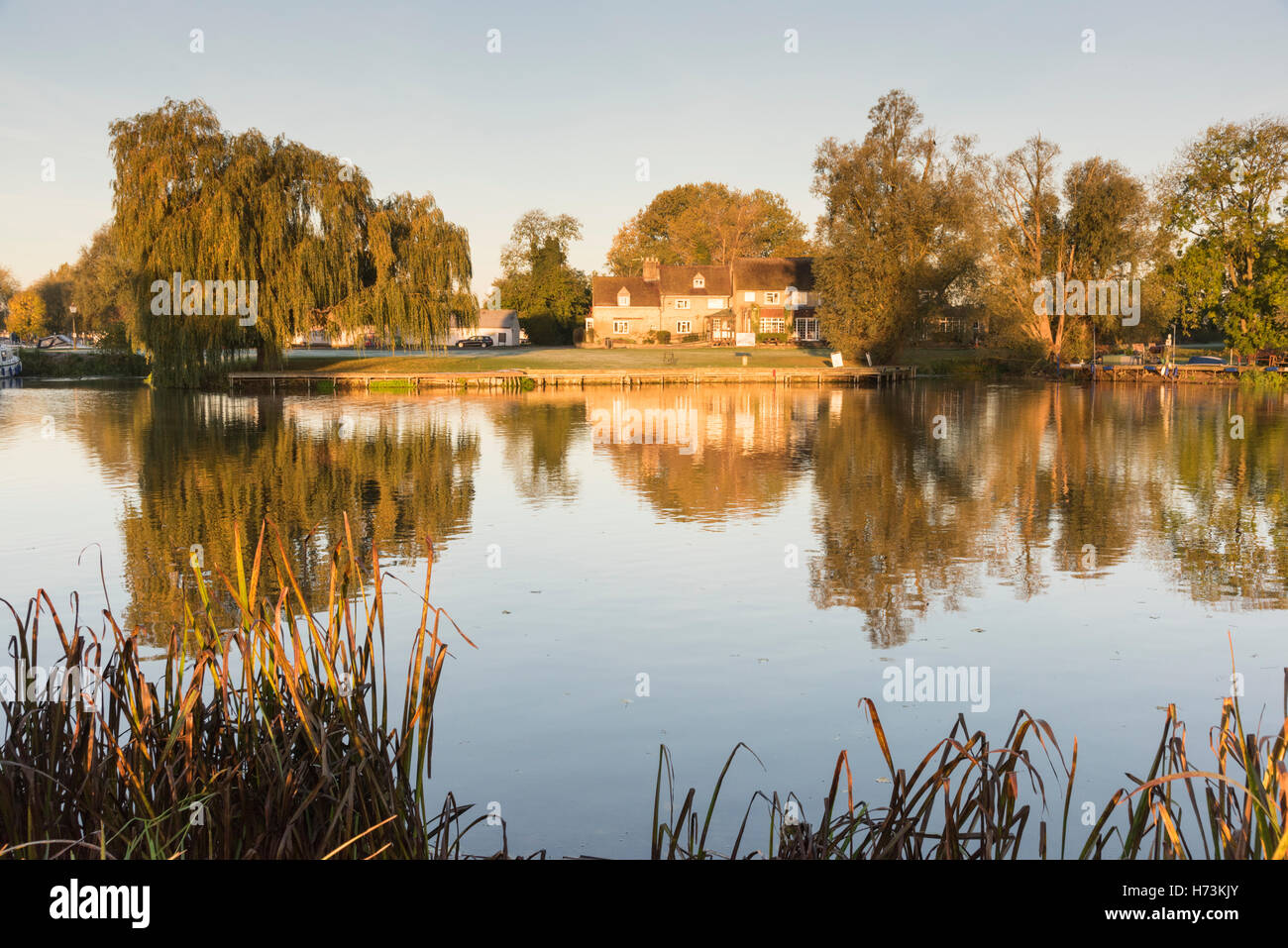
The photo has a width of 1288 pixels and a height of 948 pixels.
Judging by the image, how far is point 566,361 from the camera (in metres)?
67.1

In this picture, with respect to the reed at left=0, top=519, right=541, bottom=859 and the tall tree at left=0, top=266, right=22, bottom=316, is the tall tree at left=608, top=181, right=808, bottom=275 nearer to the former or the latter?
the tall tree at left=0, top=266, right=22, bottom=316

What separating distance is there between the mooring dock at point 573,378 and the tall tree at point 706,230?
2125 inches

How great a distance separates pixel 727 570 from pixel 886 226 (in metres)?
45.1

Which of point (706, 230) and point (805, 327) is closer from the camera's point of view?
point (805, 327)

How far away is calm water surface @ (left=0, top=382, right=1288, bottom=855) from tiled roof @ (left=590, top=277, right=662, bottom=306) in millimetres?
62736

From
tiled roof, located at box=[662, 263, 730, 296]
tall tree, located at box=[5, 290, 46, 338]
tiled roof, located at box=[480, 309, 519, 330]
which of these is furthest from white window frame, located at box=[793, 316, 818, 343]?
tall tree, located at box=[5, 290, 46, 338]

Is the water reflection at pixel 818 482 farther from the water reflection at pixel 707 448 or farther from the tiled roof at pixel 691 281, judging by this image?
the tiled roof at pixel 691 281

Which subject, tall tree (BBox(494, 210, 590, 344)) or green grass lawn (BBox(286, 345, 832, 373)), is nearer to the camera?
green grass lawn (BBox(286, 345, 832, 373))

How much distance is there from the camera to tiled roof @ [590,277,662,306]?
9181cm

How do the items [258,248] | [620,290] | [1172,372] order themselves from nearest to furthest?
[258,248] < [1172,372] < [620,290]

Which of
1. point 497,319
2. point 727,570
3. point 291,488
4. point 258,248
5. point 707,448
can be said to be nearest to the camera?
point 727,570

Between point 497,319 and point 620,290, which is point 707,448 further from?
point 497,319

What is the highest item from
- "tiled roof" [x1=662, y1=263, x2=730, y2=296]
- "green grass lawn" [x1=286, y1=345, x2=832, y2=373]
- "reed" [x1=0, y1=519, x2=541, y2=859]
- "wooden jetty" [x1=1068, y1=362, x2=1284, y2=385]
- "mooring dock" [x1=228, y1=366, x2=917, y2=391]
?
"tiled roof" [x1=662, y1=263, x2=730, y2=296]

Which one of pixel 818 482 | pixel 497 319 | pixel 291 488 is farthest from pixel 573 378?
pixel 497 319
